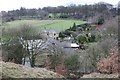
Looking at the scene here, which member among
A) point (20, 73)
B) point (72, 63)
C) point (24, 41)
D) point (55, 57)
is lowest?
point (72, 63)

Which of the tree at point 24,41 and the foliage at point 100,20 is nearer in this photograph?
the tree at point 24,41

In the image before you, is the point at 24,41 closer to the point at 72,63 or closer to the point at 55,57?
the point at 55,57

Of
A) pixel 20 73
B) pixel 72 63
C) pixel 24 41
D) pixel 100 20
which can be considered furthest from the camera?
pixel 100 20

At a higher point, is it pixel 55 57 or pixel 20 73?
pixel 20 73

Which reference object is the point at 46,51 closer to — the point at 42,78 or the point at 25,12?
the point at 25,12

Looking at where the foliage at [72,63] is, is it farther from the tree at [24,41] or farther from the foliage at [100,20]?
the foliage at [100,20]

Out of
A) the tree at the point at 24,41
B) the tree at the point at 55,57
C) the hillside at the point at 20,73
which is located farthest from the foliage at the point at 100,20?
the hillside at the point at 20,73

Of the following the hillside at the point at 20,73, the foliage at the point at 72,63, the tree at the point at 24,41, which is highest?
the hillside at the point at 20,73

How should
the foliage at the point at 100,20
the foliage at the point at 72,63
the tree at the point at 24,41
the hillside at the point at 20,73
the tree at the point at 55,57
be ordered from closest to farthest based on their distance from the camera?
the hillside at the point at 20,73 → the tree at the point at 55,57 → the foliage at the point at 72,63 → the tree at the point at 24,41 → the foliage at the point at 100,20

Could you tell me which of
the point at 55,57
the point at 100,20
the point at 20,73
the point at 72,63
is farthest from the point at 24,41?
the point at 20,73

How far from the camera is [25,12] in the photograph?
1892cm

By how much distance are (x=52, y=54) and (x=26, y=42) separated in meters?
2.08

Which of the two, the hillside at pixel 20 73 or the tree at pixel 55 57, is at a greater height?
the hillside at pixel 20 73

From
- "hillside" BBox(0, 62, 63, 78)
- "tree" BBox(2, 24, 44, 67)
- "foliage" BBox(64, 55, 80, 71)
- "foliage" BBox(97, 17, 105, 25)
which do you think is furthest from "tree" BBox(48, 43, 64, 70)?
"foliage" BBox(97, 17, 105, 25)
